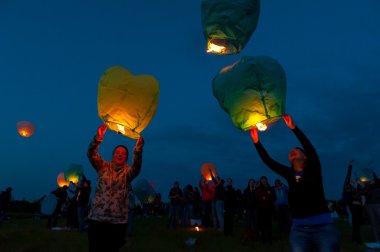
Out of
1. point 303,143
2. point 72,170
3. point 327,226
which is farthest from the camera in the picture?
point 72,170

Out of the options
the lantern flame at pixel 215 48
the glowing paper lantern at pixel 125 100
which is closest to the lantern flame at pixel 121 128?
the glowing paper lantern at pixel 125 100

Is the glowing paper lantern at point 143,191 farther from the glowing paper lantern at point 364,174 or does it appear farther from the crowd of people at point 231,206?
the glowing paper lantern at point 364,174

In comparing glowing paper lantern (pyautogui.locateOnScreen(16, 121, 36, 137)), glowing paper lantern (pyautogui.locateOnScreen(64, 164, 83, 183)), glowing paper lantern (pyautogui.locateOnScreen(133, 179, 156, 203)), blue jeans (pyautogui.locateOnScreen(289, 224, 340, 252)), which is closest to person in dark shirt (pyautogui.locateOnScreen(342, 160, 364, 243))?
blue jeans (pyautogui.locateOnScreen(289, 224, 340, 252))

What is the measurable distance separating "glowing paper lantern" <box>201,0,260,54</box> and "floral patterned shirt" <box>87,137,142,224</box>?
1.65m

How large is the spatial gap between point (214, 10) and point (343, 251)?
6443 millimetres

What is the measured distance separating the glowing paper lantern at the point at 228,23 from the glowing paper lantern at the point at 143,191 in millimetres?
20721

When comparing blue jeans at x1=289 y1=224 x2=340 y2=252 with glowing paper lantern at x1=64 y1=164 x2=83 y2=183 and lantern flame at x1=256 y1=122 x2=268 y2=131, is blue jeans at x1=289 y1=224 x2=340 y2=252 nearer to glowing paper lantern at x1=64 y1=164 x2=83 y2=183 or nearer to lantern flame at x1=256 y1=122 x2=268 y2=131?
lantern flame at x1=256 y1=122 x2=268 y2=131

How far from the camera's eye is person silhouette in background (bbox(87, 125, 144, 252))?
3.70 m

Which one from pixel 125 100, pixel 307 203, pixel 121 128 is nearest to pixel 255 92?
pixel 307 203

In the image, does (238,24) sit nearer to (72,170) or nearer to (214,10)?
(214,10)

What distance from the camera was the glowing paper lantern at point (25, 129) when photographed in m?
13.2

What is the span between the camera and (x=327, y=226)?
3.08m

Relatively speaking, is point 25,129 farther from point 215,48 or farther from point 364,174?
point 364,174

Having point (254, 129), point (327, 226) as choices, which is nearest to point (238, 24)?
point (254, 129)
